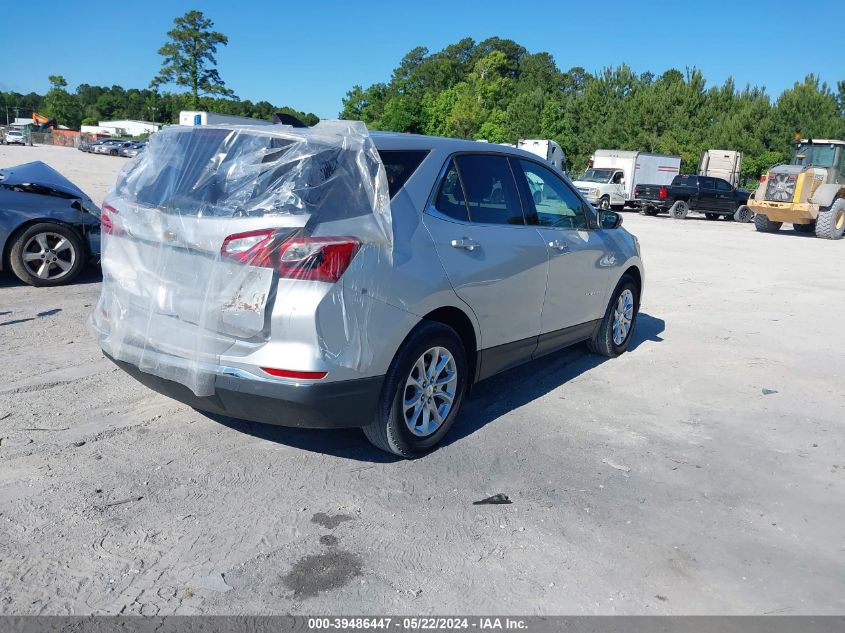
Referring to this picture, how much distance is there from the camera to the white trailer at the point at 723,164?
119ft

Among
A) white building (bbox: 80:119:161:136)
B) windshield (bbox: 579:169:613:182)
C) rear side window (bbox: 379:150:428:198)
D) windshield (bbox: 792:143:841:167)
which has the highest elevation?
white building (bbox: 80:119:161:136)

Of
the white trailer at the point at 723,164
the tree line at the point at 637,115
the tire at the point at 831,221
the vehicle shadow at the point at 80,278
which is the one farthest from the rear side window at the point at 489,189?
the tree line at the point at 637,115

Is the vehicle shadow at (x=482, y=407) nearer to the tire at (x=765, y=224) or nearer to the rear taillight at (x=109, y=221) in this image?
the rear taillight at (x=109, y=221)

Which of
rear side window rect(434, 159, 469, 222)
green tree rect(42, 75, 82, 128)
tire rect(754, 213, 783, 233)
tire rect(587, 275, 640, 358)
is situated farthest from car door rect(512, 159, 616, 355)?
green tree rect(42, 75, 82, 128)

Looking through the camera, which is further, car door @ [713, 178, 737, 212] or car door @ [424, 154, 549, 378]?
car door @ [713, 178, 737, 212]

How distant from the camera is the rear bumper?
3412mm

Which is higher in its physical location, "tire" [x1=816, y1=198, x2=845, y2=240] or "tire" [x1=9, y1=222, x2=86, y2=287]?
"tire" [x1=816, y1=198, x2=845, y2=240]

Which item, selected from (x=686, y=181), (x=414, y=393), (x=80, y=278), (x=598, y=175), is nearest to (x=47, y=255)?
(x=80, y=278)

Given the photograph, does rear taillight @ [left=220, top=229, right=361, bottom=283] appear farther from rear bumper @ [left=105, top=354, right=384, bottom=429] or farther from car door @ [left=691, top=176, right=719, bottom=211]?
car door @ [left=691, top=176, right=719, bottom=211]

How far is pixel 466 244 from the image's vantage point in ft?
13.7

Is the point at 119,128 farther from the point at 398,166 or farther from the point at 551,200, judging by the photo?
the point at 398,166

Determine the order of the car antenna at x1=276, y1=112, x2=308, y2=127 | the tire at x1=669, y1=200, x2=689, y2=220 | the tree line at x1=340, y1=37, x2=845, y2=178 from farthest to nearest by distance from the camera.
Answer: the tree line at x1=340, y1=37, x2=845, y2=178, the tire at x1=669, y1=200, x2=689, y2=220, the car antenna at x1=276, y1=112, x2=308, y2=127

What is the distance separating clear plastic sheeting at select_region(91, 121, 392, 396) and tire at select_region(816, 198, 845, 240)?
70.1 ft

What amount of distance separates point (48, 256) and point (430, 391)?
5.54m
